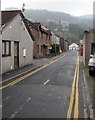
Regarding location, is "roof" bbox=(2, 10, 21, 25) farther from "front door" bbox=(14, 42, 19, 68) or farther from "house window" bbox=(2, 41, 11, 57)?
"house window" bbox=(2, 41, 11, 57)

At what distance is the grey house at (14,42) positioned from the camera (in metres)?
17.2

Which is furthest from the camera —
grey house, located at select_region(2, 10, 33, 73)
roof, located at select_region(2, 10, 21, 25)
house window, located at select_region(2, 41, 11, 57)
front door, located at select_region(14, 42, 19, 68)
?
front door, located at select_region(14, 42, 19, 68)

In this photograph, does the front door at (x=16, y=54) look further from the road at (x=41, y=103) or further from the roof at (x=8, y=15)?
the road at (x=41, y=103)

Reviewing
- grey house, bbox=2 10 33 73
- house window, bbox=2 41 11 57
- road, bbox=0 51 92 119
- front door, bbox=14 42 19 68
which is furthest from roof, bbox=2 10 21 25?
road, bbox=0 51 92 119

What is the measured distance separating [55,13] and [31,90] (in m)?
107

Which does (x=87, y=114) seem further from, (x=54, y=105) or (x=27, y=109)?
(x=27, y=109)

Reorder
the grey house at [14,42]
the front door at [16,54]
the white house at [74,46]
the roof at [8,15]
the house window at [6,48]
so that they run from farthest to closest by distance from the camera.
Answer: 1. the white house at [74,46]
2. the front door at [16,54]
3. the roof at [8,15]
4. the grey house at [14,42]
5. the house window at [6,48]

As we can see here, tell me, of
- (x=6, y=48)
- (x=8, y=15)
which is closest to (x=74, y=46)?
(x=8, y=15)

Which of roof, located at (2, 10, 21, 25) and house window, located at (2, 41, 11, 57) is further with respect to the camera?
roof, located at (2, 10, 21, 25)

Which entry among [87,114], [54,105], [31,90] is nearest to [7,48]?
[31,90]

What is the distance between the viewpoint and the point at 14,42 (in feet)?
64.1

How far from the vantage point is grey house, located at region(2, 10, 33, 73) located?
56.3ft

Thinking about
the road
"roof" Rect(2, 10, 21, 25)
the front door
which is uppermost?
"roof" Rect(2, 10, 21, 25)

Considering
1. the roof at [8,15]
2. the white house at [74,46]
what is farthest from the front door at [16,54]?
the white house at [74,46]
